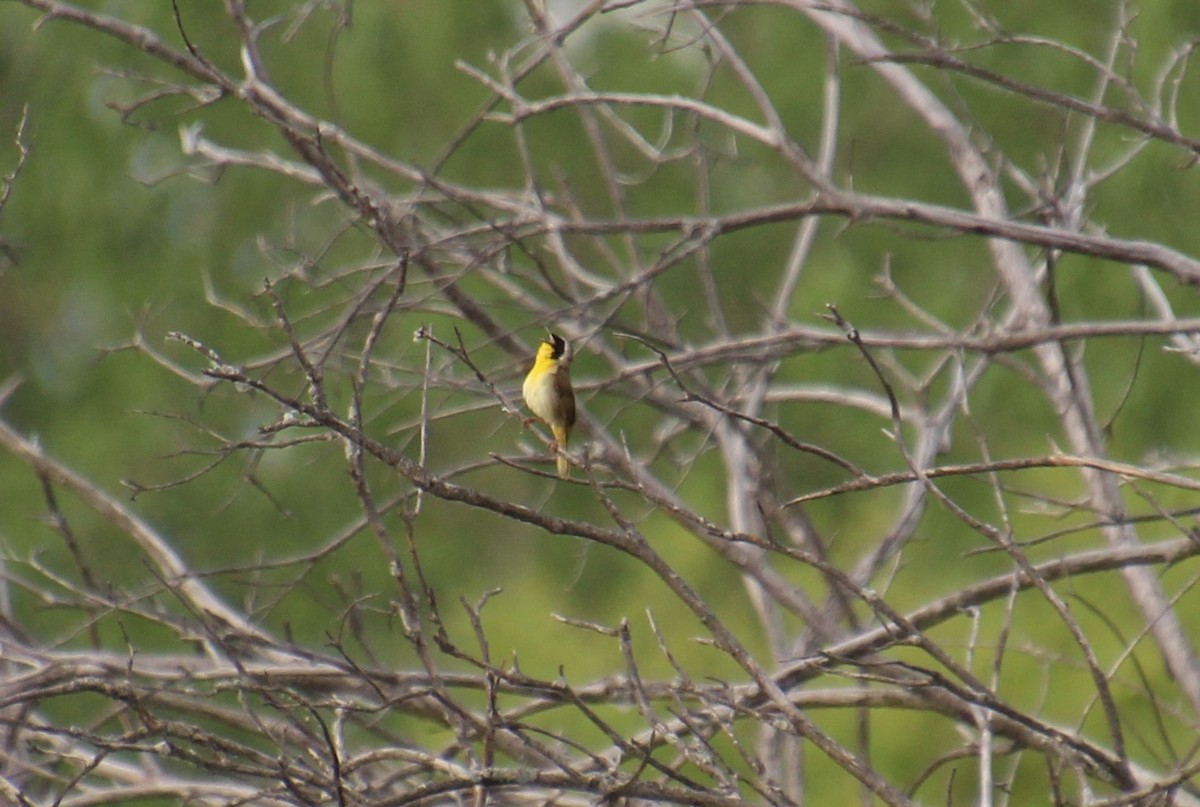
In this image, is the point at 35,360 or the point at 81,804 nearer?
the point at 81,804

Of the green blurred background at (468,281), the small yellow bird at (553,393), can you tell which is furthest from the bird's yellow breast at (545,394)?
the green blurred background at (468,281)

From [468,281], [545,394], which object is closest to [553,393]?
[545,394]

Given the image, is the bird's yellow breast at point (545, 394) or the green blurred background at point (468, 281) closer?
the bird's yellow breast at point (545, 394)

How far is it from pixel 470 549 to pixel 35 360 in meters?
5.60

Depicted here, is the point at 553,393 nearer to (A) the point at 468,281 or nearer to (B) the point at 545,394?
(B) the point at 545,394

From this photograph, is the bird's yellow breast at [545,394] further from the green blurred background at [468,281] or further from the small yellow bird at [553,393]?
the green blurred background at [468,281]

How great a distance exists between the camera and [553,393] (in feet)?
19.5

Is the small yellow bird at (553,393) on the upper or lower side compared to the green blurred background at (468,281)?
lower

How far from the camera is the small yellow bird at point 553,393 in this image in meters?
5.89

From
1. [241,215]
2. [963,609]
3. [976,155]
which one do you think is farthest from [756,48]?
[963,609]

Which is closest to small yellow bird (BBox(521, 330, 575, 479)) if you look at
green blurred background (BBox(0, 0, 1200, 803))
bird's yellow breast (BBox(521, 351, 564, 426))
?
bird's yellow breast (BBox(521, 351, 564, 426))

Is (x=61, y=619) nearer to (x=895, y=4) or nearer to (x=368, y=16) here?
(x=368, y=16)

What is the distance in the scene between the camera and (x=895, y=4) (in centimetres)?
2228

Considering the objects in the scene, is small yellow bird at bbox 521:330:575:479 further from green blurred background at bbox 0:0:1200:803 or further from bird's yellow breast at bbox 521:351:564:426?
green blurred background at bbox 0:0:1200:803
